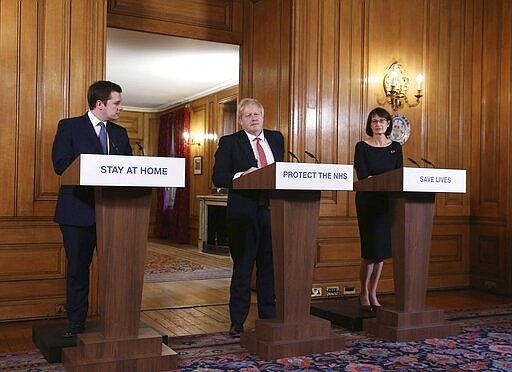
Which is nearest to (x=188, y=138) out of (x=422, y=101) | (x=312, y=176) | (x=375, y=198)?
(x=422, y=101)

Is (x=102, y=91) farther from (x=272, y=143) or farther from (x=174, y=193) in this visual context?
(x=174, y=193)

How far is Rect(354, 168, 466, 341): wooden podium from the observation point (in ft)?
12.0

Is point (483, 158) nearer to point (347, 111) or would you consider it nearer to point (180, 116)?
point (347, 111)

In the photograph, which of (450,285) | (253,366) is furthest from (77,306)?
(450,285)

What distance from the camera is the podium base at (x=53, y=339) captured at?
10.1 ft

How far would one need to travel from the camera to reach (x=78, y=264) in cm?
323

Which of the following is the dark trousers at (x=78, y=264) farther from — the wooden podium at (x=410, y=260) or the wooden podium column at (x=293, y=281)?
the wooden podium at (x=410, y=260)

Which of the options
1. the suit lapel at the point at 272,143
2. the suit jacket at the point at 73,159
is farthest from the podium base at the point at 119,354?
the suit lapel at the point at 272,143

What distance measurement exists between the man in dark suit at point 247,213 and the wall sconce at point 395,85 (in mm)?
2174

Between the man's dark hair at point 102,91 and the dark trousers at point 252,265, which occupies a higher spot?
the man's dark hair at point 102,91

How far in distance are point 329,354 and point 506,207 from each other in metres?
3.15

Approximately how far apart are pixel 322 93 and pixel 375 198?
4.78 ft

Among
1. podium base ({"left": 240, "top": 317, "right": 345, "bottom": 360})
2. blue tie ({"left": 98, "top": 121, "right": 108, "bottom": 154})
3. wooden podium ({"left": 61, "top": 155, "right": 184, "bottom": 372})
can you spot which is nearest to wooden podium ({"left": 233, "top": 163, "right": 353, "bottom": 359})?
podium base ({"left": 240, "top": 317, "right": 345, "bottom": 360})

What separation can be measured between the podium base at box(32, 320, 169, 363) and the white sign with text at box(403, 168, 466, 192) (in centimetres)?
166
